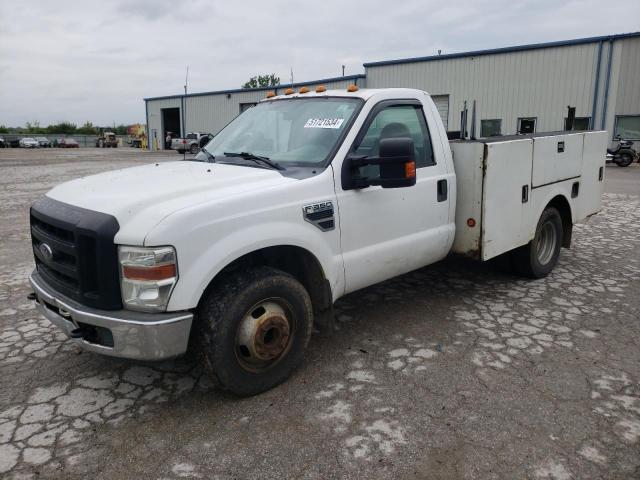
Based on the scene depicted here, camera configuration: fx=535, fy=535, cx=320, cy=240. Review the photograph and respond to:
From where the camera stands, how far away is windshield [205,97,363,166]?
3.84 meters

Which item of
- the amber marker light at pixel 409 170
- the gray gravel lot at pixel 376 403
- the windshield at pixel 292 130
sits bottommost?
the gray gravel lot at pixel 376 403

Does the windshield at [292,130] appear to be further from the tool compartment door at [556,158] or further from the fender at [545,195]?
the fender at [545,195]

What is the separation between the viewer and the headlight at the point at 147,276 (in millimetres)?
2812

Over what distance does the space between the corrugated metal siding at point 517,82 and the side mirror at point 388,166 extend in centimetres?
2229

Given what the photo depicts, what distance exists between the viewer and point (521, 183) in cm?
499

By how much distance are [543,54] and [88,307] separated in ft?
80.1

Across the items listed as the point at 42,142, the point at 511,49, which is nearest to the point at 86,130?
the point at 42,142

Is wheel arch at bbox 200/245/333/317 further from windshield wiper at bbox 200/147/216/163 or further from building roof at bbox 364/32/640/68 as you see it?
building roof at bbox 364/32/640/68

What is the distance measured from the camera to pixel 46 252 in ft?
11.0

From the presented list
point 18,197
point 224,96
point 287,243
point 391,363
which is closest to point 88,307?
point 287,243

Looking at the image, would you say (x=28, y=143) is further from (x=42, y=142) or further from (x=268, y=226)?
(x=268, y=226)

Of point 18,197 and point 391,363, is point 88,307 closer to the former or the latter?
point 391,363

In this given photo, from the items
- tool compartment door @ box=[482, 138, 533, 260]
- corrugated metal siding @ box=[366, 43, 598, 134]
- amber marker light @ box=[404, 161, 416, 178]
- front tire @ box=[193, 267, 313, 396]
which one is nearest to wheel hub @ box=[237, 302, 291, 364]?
front tire @ box=[193, 267, 313, 396]

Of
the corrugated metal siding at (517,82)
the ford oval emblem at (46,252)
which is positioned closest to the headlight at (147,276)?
the ford oval emblem at (46,252)
